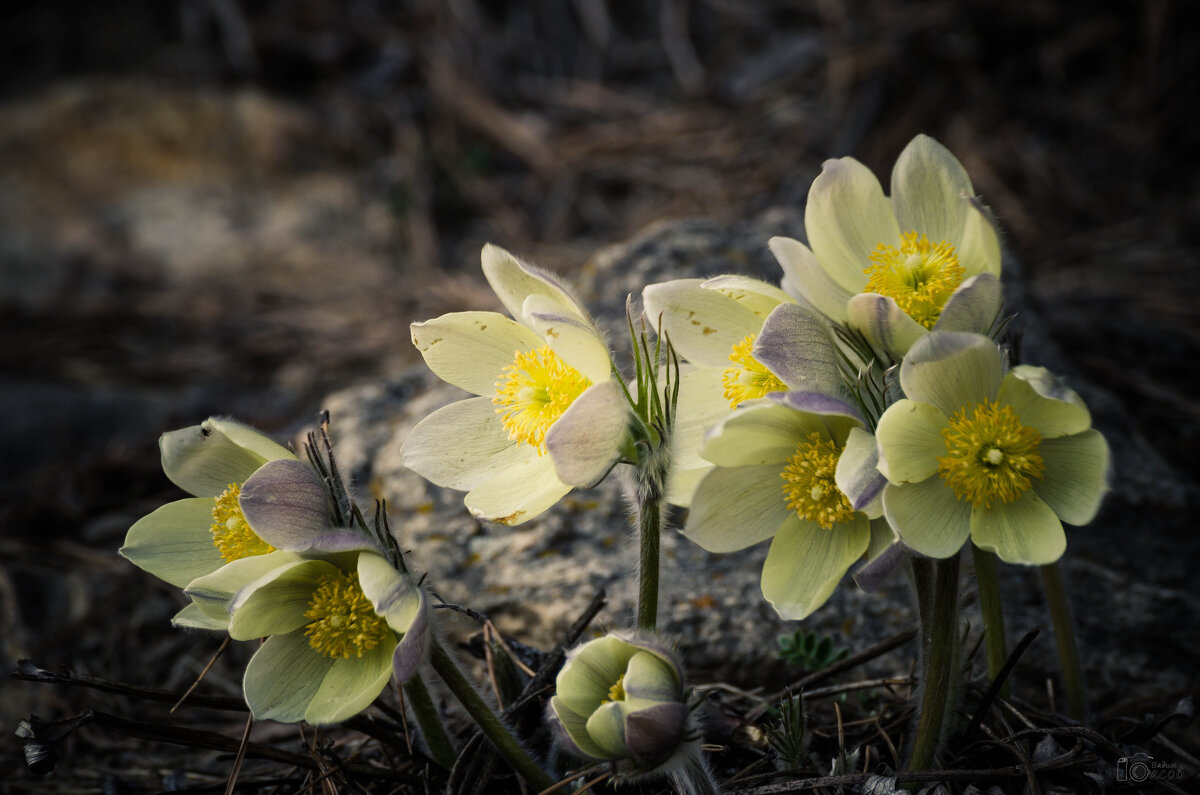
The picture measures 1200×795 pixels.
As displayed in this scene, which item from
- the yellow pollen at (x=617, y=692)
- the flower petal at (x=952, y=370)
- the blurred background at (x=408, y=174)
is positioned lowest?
the yellow pollen at (x=617, y=692)

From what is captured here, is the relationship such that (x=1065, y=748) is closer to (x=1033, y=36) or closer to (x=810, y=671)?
(x=810, y=671)

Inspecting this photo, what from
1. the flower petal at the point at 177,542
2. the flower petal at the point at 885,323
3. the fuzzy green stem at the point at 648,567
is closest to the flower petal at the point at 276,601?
the flower petal at the point at 177,542

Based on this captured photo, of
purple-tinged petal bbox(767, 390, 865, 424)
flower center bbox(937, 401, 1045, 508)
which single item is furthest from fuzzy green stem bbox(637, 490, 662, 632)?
flower center bbox(937, 401, 1045, 508)

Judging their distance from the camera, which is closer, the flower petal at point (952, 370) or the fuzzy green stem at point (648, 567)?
the flower petal at point (952, 370)

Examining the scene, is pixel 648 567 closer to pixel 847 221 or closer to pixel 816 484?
pixel 816 484

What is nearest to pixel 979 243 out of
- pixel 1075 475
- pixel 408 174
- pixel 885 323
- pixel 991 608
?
pixel 885 323

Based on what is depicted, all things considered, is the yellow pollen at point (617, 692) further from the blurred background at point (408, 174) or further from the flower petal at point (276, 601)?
the blurred background at point (408, 174)
